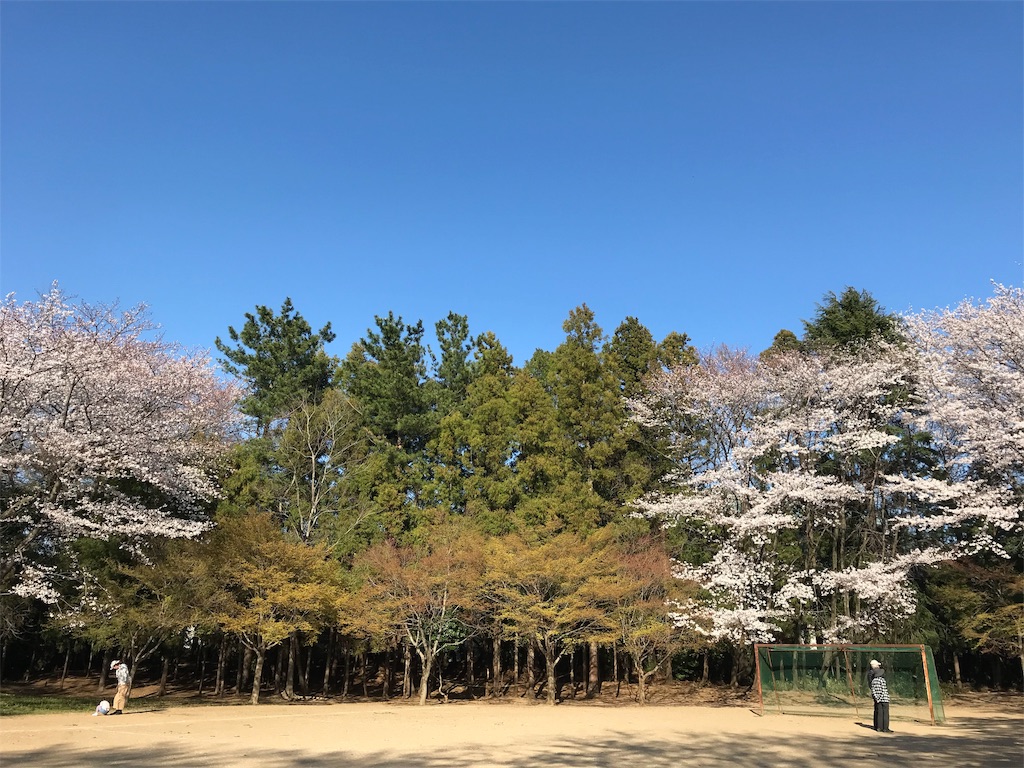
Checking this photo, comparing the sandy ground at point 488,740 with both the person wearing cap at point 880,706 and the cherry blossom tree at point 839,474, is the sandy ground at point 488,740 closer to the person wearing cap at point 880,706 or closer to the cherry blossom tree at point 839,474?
the person wearing cap at point 880,706

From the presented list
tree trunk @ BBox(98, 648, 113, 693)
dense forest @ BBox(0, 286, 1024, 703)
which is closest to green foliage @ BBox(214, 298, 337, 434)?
dense forest @ BBox(0, 286, 1024, 703)

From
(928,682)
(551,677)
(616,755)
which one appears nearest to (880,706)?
(928,682)

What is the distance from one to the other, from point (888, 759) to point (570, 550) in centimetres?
1375

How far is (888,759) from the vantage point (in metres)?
11.0

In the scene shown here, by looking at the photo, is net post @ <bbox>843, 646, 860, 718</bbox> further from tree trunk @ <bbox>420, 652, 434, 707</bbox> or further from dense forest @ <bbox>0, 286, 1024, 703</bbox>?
tree trunk @ <bbox>420, 652, 434, 707</bbox>

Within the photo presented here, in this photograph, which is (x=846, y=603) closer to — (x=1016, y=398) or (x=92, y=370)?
(x=1016, y=398)

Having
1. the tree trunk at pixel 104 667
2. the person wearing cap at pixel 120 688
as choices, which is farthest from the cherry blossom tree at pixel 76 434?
the tree trunk at pixel 104 667

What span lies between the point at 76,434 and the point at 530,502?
1679 centimetres

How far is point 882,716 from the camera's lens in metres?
15.1

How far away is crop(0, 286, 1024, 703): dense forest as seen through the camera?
782 inches

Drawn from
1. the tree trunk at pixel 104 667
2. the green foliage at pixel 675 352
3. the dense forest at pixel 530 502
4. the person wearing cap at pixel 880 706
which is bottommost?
the tree trunk at pixel 104 667

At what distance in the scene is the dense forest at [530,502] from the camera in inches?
782

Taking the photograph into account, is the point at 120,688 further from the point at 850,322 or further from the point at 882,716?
the point at 850,322

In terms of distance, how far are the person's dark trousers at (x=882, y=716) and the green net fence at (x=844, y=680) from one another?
2.52m
